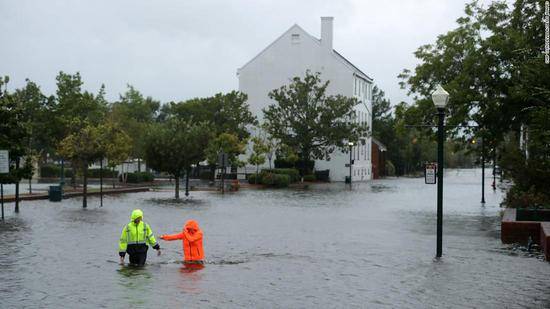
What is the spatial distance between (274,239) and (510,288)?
838 centimetres

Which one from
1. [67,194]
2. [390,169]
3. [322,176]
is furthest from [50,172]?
[390,169]

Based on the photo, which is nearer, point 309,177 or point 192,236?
point 192,236

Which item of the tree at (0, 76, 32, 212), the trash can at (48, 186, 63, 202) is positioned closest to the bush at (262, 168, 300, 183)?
the trash can at (48, 186, 63, 202)

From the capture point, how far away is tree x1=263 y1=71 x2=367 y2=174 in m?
67.1

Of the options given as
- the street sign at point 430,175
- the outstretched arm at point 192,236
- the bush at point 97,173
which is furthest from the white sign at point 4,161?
the bush at point 97,173

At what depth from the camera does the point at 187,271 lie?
1371 cm

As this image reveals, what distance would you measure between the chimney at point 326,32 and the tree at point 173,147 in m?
34.3

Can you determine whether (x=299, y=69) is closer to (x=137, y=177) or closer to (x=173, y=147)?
(x=137, y=177)

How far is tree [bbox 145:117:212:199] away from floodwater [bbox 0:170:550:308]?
13383 mm

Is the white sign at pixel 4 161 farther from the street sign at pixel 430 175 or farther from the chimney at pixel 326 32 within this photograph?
the chimney at pixel 326 32

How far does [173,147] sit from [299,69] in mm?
34845

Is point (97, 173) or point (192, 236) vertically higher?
point (97, 173)

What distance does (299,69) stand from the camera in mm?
73188

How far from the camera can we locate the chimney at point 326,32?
72.8 m
